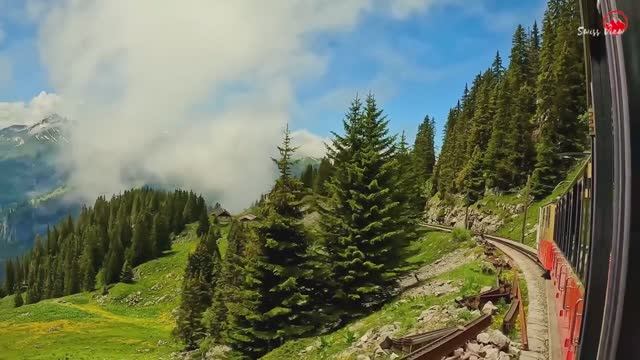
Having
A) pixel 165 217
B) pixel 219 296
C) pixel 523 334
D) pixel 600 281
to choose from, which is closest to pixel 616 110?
pixel 600 281

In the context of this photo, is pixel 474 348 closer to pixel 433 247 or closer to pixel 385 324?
pixel 385 324

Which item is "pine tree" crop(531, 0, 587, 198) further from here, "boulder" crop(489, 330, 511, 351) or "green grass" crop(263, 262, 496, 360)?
"boulder" crop(489, 330, 511, 351)

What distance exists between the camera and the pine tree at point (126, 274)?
418 feet

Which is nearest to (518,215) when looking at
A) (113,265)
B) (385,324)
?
(385,324)

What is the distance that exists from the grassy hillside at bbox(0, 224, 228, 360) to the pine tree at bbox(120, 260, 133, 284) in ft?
6.30

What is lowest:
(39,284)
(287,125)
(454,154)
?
(39,284)

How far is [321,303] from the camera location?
25781 mm

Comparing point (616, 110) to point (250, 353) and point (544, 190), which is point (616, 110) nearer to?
point (250, 353)

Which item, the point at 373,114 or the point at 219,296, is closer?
the point at 373,114

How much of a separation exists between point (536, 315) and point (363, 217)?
11005 millimetres

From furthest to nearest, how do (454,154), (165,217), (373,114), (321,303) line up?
(165,217) → (454,154) → (373,114) → (321,303)

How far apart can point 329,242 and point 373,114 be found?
755cm

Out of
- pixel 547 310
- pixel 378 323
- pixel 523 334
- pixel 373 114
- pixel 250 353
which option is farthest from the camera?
pixel 373 114

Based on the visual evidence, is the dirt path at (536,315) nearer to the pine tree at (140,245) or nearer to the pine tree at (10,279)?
the pine tree at (140,245)
